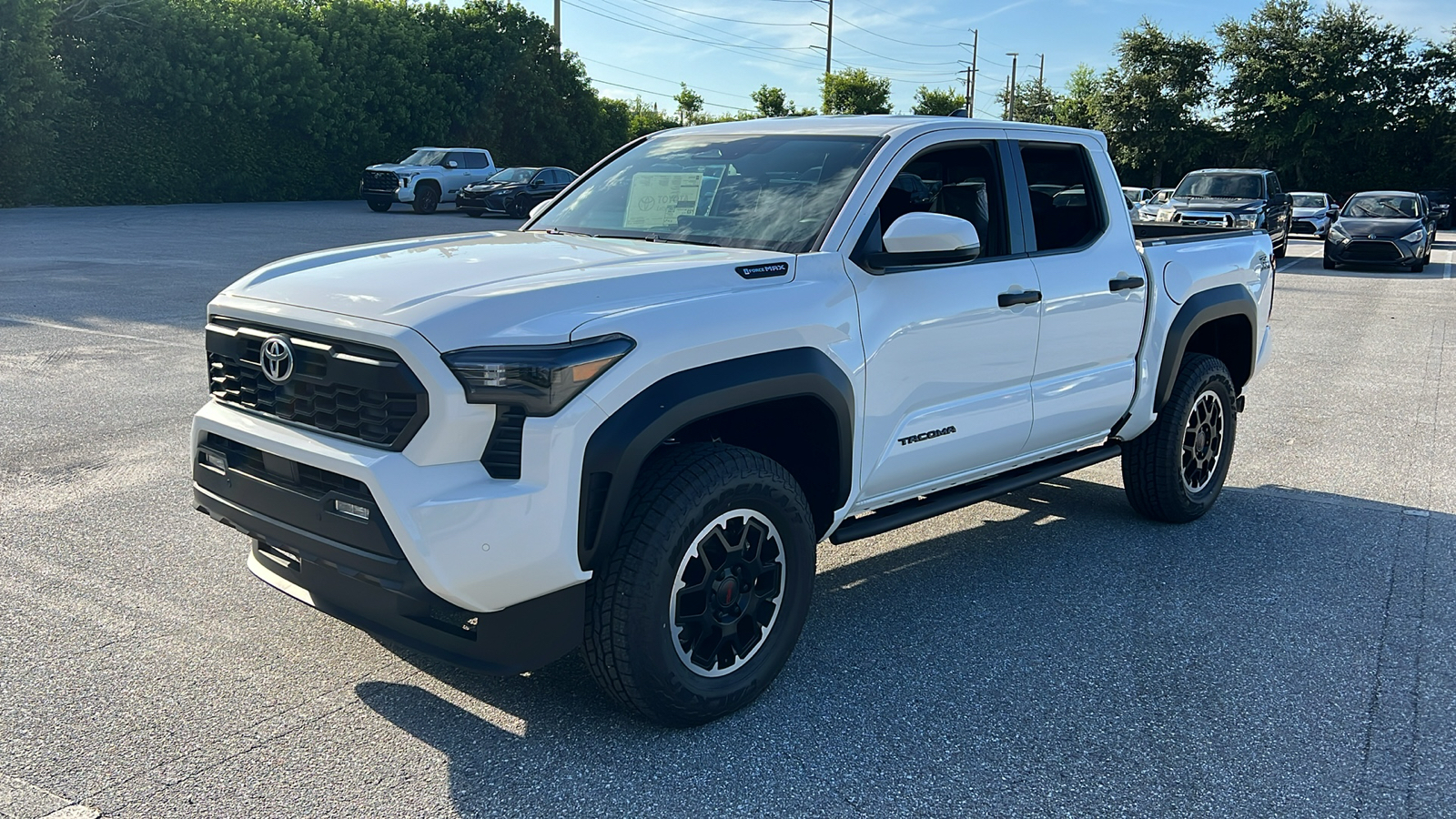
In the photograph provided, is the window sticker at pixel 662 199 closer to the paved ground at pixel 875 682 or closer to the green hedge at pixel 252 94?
the paved ground at pixel 875 682

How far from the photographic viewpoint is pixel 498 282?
11.2 ft

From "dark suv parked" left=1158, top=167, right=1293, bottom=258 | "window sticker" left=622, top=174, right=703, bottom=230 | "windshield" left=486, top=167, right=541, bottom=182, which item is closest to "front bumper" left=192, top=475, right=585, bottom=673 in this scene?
"window sticker" left=622, top=174, right=703, bottom=230

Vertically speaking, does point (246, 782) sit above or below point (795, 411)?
below

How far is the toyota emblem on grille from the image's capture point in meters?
3.42

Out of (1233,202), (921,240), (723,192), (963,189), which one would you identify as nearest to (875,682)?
(921,240)

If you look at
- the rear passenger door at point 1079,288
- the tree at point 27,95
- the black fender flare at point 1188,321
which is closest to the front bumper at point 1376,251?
the black fender flare at point 1188,321

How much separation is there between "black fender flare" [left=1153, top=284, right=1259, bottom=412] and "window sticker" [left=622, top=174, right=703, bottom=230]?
7.87 feet

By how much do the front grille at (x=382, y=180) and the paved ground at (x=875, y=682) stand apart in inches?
1072

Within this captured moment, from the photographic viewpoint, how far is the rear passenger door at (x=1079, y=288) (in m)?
4.81

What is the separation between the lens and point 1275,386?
969 cm

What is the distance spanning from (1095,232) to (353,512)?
3.48 metres

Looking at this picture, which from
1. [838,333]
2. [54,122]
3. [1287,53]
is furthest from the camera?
[1287,53]

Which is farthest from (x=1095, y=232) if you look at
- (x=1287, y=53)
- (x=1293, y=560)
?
(x=1287, y=53)

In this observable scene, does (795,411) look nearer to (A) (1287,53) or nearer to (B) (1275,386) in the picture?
(B) (1275,386)
